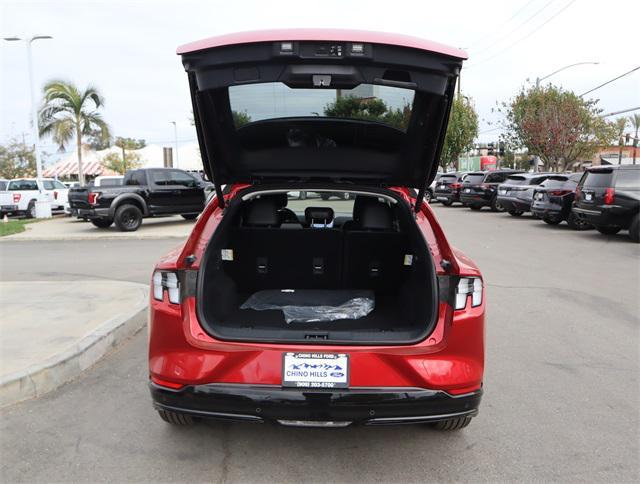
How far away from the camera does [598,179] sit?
1216cm

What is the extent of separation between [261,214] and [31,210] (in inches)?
791

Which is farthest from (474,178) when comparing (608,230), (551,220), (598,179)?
(598,179)

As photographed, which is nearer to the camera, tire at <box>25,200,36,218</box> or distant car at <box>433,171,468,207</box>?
tire at <box>25,200,36,218</box>

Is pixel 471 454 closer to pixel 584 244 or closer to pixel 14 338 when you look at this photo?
pixel 14 338

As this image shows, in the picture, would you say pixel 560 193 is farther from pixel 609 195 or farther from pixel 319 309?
pixel 319 309

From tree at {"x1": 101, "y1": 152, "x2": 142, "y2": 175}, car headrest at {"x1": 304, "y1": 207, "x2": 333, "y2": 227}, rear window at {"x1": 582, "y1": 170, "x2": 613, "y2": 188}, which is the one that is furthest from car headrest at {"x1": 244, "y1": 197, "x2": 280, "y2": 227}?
tree at {"x1": 101, "y1": 152, "x2": 142, "y2": 175}

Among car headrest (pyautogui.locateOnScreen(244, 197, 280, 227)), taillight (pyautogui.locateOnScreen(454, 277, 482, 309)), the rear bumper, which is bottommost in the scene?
the rear bumper

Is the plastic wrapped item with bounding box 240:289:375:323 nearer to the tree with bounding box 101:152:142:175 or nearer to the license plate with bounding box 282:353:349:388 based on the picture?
the license plate with bounding box 282:353:349:388

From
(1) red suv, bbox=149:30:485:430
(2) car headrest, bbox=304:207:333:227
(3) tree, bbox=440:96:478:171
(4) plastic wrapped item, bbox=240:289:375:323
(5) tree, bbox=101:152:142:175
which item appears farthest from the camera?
(5) tree, bbox=101:152:142:175

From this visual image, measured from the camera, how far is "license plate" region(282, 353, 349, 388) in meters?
2.63

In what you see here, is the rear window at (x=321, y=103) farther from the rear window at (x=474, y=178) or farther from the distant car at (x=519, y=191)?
the rear window at (x=474, y=178)

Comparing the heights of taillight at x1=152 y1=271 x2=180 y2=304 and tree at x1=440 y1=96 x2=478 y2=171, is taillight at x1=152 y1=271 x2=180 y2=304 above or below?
below

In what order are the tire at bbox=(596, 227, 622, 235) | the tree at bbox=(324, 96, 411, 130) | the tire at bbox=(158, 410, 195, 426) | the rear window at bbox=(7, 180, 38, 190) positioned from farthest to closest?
1. the rear window at bbox=(7, 180, 38, 190)
2. the tire at bbox=(596, 227, 622, 235)
3. the tire at bbox=(158, 410, 195, 426)
4. the tree at bbox=(324, 96, 411, 130)

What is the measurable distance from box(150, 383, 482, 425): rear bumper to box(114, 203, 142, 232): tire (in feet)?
43.3
